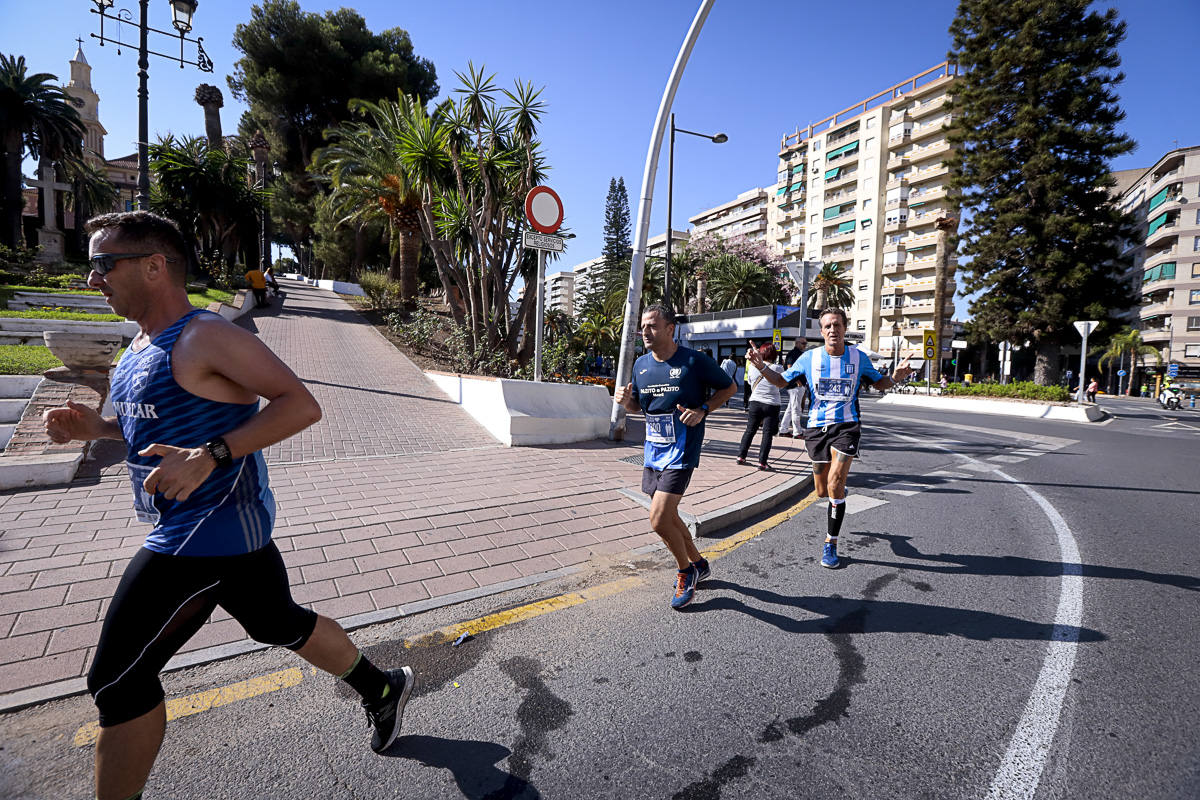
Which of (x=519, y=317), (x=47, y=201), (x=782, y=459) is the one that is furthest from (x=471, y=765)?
(x=47, y=201)

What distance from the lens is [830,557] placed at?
421cm

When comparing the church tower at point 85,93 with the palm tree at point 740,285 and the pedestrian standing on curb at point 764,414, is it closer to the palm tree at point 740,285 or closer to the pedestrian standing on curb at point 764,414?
the palm tree at point 740,285

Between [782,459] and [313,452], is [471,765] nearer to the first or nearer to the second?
[313,452]

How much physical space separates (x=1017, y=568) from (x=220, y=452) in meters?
4.98

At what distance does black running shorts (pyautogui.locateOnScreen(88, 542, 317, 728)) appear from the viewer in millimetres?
1620

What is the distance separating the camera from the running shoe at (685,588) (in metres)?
3.40

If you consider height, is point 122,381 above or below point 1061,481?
above

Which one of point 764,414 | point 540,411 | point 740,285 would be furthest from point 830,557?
point 740,285

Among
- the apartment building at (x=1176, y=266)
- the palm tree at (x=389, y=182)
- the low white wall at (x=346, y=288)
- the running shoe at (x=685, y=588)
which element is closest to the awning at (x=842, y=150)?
the apartment building at (x=1176, y=266)

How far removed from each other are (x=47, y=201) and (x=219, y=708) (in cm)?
3852

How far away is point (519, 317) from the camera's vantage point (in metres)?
12.6

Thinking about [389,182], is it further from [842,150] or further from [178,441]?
[842,150]

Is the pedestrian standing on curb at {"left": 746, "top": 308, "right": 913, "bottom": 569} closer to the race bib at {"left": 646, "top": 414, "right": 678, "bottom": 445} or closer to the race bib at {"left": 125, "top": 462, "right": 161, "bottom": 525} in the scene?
the race bib at {"left": 646, "top": 414, "right": 678, "bottom": 445}

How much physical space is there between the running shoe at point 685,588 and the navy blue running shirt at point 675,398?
67cm
